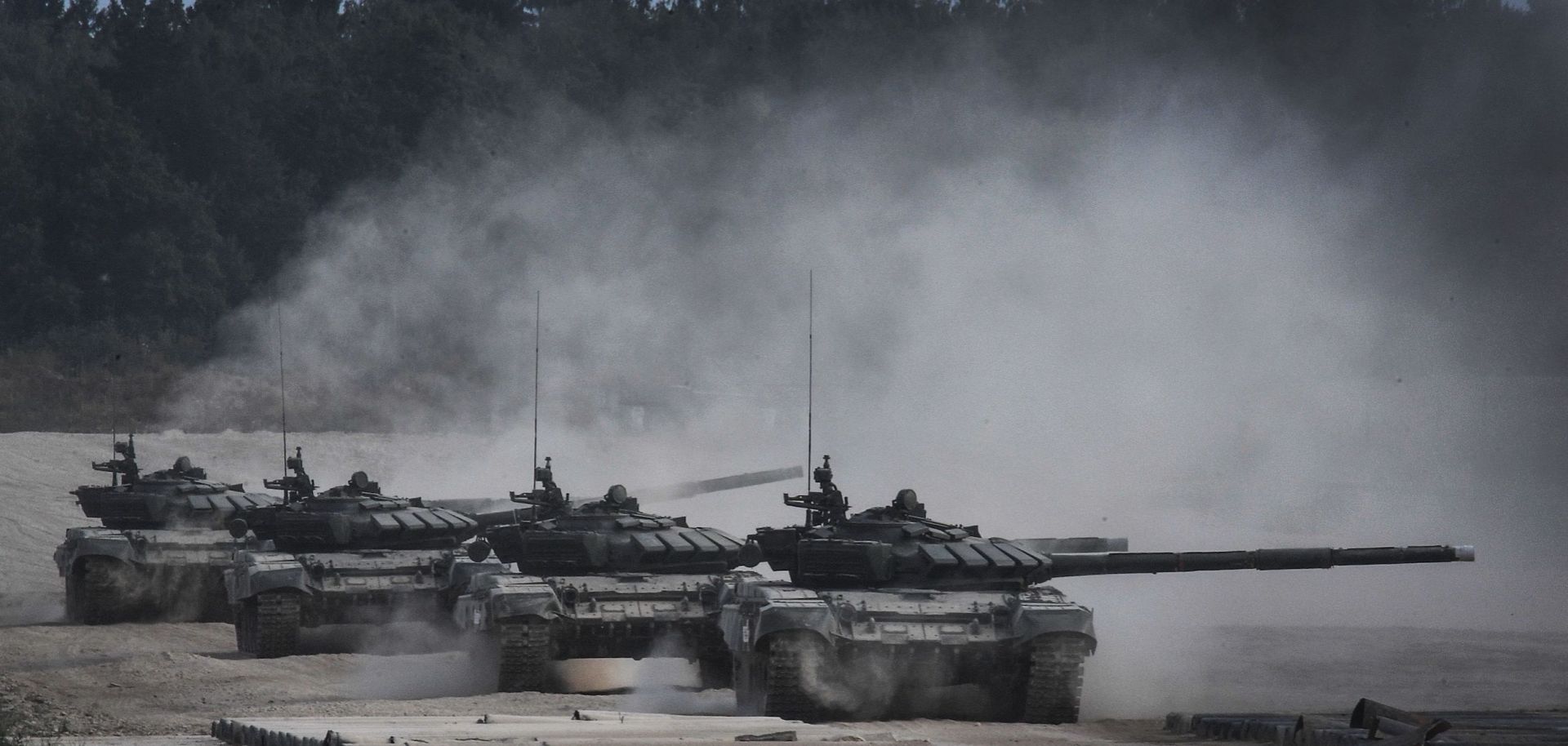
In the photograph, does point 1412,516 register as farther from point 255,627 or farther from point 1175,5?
point 255,627

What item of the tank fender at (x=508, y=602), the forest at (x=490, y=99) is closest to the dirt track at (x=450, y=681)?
the tank fender at (x=508, y=602)

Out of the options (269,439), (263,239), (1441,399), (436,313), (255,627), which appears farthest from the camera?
(263,239)

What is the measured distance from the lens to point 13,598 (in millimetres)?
32281

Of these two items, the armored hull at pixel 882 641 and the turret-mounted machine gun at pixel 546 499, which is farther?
the turret-mounted machine gun at pixel 546 499

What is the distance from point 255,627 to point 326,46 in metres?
46.3

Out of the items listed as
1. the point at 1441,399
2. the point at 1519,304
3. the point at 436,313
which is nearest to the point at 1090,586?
the point at 1441,399

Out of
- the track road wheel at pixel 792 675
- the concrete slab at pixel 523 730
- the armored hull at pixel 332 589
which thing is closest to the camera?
the concrete slab at pixel 523 730

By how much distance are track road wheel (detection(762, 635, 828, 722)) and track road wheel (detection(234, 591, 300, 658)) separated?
7584 mm

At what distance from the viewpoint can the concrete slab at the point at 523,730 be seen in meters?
13.3

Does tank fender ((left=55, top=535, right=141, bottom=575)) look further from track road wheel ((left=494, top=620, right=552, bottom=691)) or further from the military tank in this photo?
track road wheel ((left=494, top=620, right=552, bottom=691))

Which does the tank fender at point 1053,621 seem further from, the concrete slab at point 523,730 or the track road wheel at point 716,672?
the track road wheel at point 716,672

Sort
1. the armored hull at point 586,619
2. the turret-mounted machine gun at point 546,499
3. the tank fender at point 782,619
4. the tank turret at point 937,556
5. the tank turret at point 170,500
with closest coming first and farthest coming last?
1. the tank fender at point 782,619
2. the tank turret at point 937,556
3. the armored hull at point 586,619
4. the turret-mounted machine gun at point 546,499
5. the tank turret at point 170,500

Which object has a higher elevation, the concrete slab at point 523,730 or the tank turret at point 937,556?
the tank turret at point 937,556

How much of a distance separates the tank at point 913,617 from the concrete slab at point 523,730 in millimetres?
1669
